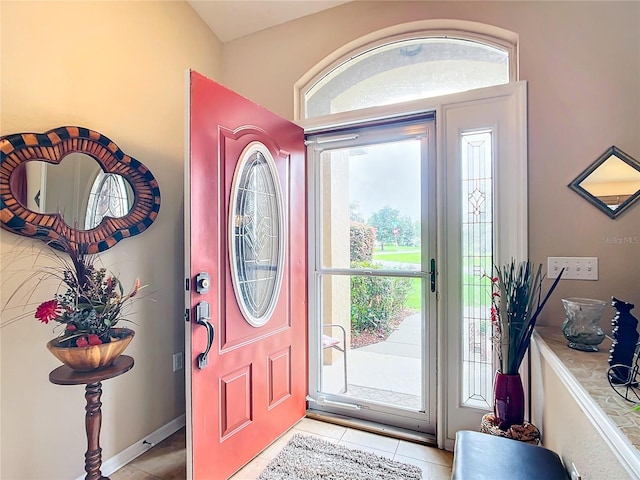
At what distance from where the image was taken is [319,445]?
202cm

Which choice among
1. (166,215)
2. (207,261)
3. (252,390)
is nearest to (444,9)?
(207,261)

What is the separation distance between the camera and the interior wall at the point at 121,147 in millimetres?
1466

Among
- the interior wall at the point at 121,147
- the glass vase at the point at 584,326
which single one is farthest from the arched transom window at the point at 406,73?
the glass vase at the point at 584,326

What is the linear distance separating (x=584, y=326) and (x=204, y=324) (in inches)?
68.9

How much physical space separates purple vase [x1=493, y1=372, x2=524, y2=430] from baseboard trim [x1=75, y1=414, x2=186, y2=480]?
2.01 meters

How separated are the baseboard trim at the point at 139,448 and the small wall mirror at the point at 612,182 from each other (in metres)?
2.85

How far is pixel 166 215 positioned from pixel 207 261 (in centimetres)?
76

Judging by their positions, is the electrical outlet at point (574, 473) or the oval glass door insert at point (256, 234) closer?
the electrical outlet at point (574, 473)

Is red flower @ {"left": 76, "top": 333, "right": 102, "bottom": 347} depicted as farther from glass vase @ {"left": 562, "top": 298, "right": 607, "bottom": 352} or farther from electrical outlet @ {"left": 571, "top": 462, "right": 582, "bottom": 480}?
glass vase @ {"left": 562, "top": 298, "right": 607, "bottom": 352}

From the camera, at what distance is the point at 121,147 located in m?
1.92

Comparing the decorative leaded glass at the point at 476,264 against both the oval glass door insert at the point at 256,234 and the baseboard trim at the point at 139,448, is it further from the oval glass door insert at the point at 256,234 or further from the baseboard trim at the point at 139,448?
the baseboard trim at the point at 139,448

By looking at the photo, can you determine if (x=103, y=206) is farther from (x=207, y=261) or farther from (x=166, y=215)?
(x=207, y=261)

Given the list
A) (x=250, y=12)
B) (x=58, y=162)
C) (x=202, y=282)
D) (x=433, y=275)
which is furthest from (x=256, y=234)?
(x=250, y=12)

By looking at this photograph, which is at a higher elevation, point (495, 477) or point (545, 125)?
point (545, 125)
